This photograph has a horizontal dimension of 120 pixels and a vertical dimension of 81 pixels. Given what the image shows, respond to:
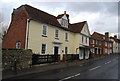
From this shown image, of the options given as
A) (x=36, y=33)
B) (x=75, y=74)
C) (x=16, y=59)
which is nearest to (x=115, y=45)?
(x=36, y=33)

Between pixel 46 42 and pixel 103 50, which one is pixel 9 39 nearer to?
pixel 46 42

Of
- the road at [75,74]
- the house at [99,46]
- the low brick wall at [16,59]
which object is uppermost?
the house at [99,46]

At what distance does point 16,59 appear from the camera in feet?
42.0

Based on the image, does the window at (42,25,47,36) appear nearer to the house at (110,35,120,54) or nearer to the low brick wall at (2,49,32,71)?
the low brick wall at (2,49,32,71)

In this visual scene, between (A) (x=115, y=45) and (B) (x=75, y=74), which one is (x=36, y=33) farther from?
(A) (x=115, y=45)

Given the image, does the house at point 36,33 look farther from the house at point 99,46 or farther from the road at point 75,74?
the house at point 99,46

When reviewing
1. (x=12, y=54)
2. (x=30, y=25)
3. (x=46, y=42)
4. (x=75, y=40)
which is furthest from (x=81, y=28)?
(x=12, y=54)

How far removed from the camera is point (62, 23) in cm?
2441

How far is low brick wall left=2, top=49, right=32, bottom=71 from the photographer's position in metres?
11.9

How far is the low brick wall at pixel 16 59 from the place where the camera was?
1191 cm

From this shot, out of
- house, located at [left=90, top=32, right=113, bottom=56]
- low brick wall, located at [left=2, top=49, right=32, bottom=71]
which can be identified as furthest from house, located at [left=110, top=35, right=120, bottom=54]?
low brick wall, located at [left=2, top=49, right=32, bottom=71]

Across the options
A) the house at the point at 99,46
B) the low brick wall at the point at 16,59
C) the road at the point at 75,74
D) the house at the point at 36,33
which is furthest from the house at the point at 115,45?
the low brick wall at the point at 16,59

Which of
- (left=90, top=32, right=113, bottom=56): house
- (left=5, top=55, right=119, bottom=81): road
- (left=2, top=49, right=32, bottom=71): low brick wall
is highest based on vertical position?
(left=90, top=32, right=113, bottom=56): house

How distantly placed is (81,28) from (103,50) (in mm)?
26060
